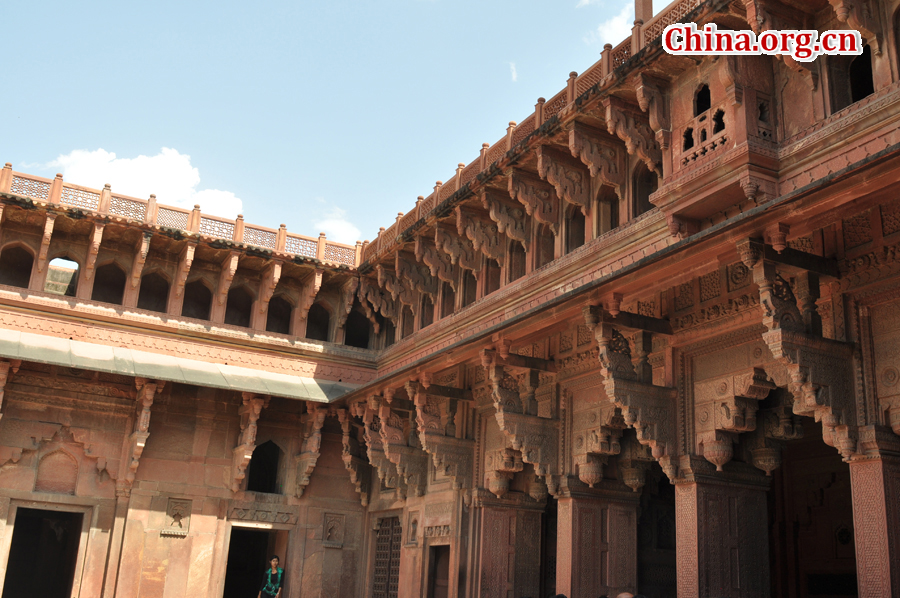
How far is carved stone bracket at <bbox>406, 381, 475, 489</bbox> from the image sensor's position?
13.0 m

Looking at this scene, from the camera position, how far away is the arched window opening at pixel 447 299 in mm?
15156

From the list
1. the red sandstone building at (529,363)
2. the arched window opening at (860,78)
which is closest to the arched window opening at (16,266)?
the red sandstone building at (529,363)

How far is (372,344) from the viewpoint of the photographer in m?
17.6

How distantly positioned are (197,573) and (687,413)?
948 cm

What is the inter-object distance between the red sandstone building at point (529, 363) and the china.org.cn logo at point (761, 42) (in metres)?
0.13

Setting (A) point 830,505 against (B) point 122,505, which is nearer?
(A) point 830,505

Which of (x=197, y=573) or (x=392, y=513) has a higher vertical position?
(x=392, y=513)

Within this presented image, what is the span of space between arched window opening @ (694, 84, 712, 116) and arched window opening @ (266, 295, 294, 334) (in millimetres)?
9602

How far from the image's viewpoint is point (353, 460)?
53.6 ft

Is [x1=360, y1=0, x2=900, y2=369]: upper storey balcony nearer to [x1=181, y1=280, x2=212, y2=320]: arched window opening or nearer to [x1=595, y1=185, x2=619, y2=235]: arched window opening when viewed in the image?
[x1=595, y1=185, x2=619, y2=235]: arched window opening

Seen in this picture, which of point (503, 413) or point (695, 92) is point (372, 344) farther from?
point (695, 92)

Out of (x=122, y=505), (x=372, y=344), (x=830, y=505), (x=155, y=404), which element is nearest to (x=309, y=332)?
(x=372, y=344)

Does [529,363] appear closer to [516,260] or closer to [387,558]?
[516,260]

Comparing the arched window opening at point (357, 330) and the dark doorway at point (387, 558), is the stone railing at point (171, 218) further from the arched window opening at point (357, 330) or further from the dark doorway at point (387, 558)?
the dark doorway at point (387, 558)
